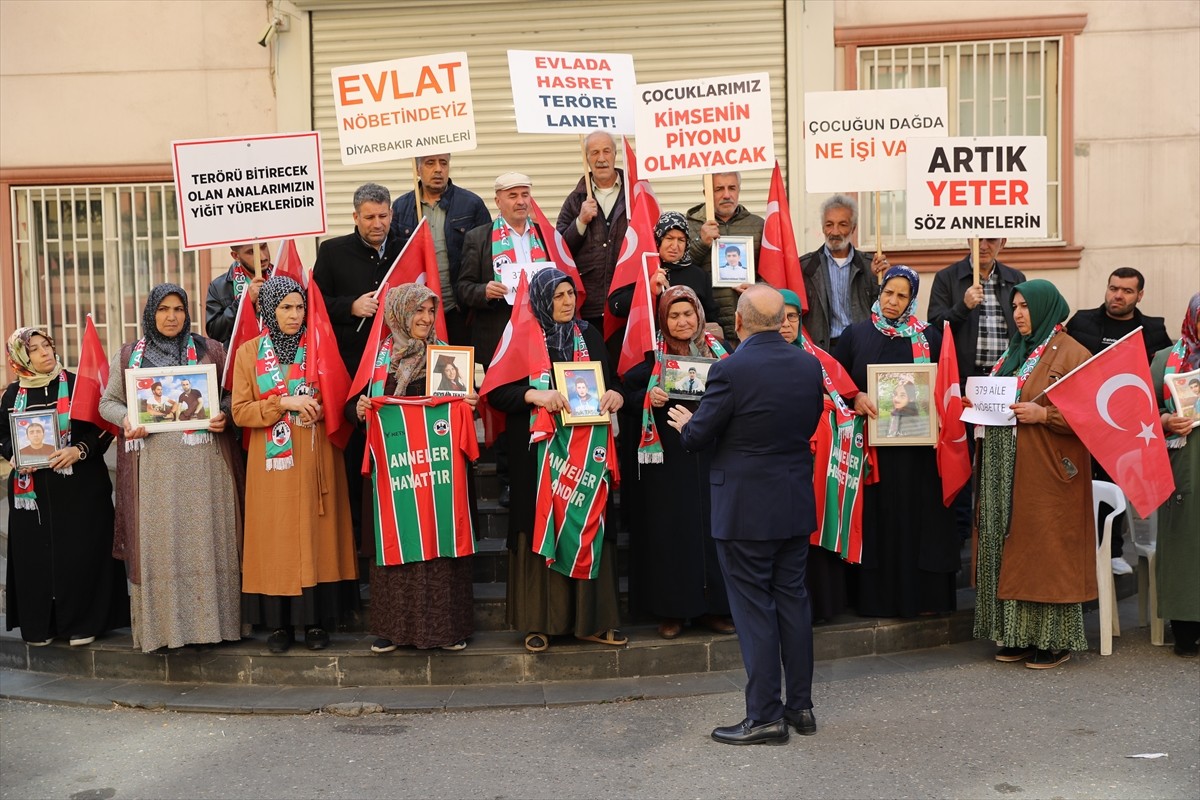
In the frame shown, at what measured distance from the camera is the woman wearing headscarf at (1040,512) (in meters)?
6.98

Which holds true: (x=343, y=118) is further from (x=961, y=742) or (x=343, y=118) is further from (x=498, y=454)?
(x=961, y=742)

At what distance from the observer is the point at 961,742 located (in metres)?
5.91

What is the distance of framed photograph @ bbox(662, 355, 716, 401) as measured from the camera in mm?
6898

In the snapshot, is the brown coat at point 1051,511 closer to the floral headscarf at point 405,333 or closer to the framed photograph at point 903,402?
the framed photograph at point 903,402

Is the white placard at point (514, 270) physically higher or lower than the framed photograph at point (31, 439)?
higher

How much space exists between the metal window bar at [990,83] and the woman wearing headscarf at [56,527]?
7044 millimetres

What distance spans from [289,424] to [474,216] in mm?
1989

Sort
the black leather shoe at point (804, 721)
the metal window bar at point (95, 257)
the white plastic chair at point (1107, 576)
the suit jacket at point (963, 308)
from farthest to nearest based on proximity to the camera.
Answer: the metal window bar at point (95, 257)
the suit jacket at point (963, 308)
the white plastic chair at point (1107, 576)
the black leather shoe at point (804, 721)

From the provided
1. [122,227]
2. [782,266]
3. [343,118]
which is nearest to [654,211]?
[782,266]

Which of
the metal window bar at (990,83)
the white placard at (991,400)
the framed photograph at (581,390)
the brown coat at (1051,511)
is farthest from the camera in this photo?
the metal window bar at (990,83)

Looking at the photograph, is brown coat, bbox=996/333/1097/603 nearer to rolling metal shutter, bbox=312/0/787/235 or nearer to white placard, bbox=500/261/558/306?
white placard, bbox=500/261/558/306

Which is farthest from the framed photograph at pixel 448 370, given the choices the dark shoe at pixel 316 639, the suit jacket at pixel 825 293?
the suit jacket at pixel 825 293

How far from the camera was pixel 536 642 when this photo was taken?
6996 mm

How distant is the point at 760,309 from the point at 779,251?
219 cm
